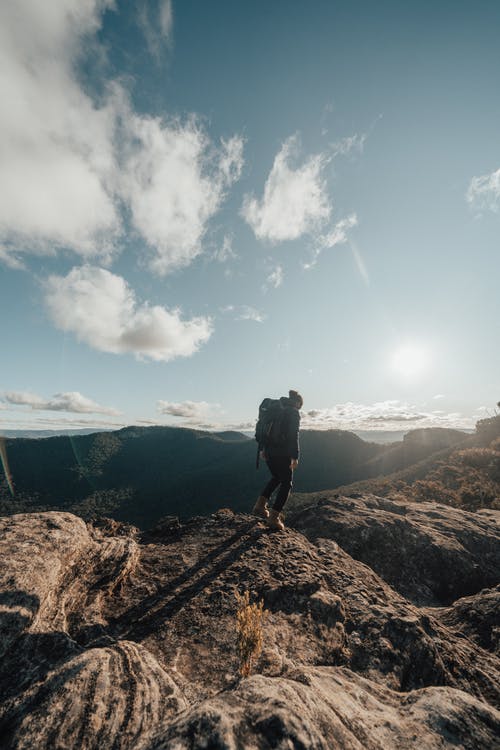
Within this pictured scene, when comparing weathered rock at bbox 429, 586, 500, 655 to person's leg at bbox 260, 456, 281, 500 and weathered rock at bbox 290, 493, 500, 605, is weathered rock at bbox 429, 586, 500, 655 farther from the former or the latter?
person's leg at bbox 260, 456, 281, 500

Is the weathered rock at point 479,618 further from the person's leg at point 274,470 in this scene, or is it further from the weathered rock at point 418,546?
the person's leg at point 274,470

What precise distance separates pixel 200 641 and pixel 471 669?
4.30 meters

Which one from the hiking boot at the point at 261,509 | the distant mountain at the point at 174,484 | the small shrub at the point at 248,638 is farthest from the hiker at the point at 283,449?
the distant mountain at the point at 174,484

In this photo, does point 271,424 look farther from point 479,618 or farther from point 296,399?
point 479,618


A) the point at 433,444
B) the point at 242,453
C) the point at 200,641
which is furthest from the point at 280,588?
the point at 242,453

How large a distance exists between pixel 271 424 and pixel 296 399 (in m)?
1.09

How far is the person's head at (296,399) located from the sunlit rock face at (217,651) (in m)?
3.67

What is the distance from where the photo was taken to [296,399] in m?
9.23

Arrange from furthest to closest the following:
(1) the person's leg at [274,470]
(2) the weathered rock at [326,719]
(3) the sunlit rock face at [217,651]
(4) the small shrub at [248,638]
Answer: (1) the person's leg at [274,470], (4) the small shrub at [248,638], (3) the sunlit rock face at [217,651], (2) the weathered rock at [326,719]

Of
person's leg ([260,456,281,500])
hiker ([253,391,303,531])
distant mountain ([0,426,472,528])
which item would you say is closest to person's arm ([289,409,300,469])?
hiker ([253,391,303,531])

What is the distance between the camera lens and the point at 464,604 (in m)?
6.73

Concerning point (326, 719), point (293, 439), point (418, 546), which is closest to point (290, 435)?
point (293, 439)

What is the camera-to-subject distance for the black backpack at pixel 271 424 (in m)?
8.92

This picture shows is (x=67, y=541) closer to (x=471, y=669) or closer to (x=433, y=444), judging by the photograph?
(x=471, y=669)
